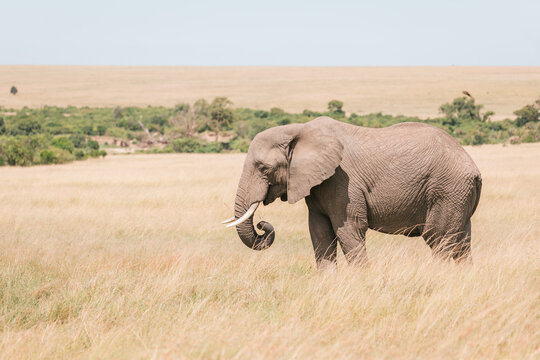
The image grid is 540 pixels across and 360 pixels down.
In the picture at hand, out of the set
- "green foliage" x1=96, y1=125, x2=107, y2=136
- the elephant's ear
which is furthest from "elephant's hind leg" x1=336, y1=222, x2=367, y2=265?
"green foliage" x1=96, y1=125, x2=107, y2=136

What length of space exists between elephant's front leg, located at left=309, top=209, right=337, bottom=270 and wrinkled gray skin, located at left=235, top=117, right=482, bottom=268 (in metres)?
0.09

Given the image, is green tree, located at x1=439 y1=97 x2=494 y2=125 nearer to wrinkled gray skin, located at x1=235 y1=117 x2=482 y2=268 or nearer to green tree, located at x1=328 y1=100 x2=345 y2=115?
green tree, located at x1=328 y1=100 x2=345 y2=115

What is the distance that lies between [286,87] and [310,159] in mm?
108249

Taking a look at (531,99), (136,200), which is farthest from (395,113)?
(136,200)

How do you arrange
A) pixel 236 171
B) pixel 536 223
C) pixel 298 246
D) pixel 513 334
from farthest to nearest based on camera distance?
pixel 236 171 → pixel 536 223 → pixel 298 246 → pixel 513 334

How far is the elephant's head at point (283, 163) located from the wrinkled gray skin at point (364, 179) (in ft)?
0.03

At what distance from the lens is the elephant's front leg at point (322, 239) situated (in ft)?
22.5

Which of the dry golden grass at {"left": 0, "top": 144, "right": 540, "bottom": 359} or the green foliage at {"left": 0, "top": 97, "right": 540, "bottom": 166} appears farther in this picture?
the green foliage at {"left": 0, "top": 97, "right": 540, "bottom": 166}

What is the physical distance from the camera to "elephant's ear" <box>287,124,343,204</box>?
6398 mm

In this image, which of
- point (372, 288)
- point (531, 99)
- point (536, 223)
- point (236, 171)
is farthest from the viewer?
point (531, 99)

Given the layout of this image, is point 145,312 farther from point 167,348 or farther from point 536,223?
point 536,223

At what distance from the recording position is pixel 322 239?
6.91 metres

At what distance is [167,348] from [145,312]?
1123mm

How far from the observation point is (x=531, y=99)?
84.8 m
